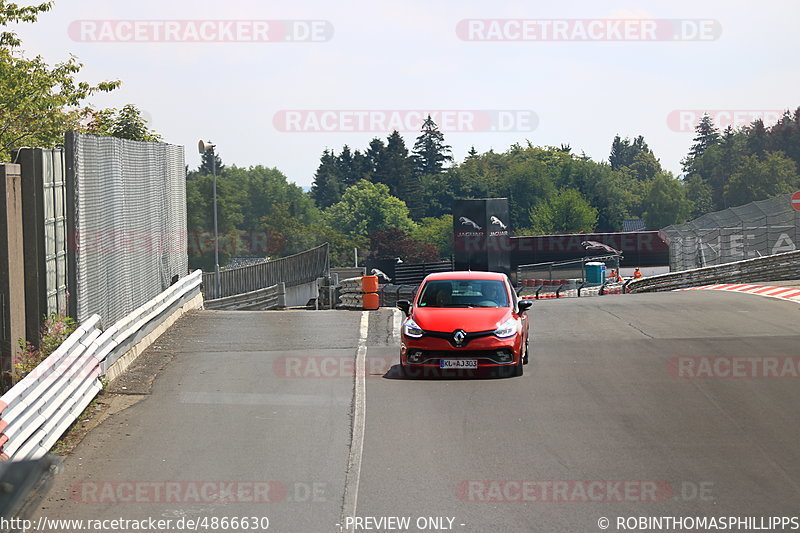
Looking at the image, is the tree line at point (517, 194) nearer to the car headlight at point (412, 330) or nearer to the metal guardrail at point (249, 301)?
the metal guardrail at point (249, 301)

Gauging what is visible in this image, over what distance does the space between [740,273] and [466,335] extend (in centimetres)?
2378

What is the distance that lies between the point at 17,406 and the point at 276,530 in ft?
9.97

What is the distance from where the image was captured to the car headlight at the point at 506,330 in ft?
46.8

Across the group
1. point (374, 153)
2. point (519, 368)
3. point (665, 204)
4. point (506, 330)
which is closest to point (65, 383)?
point (506, 330)

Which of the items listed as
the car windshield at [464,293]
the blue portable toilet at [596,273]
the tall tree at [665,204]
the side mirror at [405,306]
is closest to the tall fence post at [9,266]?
the side mirror at [405,306]

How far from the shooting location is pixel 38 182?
12328 millimetres

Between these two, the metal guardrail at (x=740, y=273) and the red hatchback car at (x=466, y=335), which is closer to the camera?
the red hatchback car at (x=466, y=335)

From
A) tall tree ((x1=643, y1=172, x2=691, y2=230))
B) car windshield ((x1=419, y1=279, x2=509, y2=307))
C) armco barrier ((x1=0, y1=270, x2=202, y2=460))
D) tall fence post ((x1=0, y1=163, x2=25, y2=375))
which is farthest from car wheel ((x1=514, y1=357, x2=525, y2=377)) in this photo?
tall tree ((x1=643, y1=172, x2=691, y2=230))

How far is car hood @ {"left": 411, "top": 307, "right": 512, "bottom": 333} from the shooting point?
1438 centimetres

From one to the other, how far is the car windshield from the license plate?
134 centimetres

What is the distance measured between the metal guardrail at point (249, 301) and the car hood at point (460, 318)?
20942 millimetres

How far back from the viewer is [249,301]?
3912 cm

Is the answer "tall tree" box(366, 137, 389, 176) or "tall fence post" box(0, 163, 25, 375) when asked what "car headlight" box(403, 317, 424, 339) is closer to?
"tall fence post" box(0, 163, 25, 375)

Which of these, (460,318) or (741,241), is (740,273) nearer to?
(741,241)
